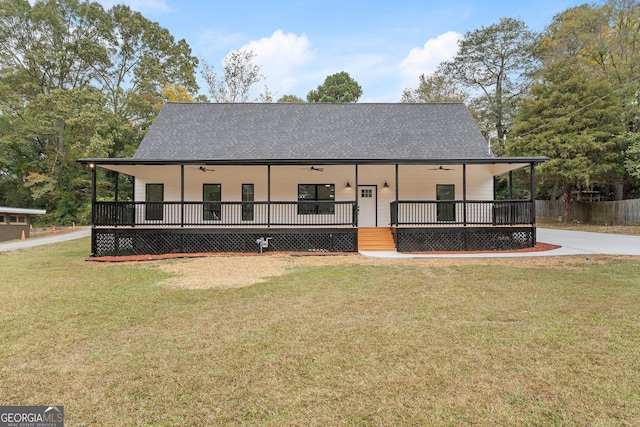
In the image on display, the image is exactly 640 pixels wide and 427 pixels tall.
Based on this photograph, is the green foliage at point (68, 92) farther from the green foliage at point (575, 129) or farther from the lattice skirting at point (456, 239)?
the green foliage at point (575, 129)

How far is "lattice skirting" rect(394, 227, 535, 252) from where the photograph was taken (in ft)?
38.2

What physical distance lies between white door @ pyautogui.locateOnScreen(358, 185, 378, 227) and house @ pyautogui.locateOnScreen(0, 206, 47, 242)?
741 inches

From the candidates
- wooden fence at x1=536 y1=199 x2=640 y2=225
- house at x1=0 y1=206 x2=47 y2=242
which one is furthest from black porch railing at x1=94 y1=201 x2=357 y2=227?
wooden fence at x1=536 y1=199 x2=640 y2=225

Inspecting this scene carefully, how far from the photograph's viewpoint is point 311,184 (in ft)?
46.1

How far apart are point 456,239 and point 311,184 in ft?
20.0

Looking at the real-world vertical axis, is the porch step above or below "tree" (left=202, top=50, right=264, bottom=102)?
below

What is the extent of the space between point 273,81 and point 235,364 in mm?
29865

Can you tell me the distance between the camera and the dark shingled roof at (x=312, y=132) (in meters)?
13.4

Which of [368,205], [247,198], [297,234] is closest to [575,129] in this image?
[368,205]

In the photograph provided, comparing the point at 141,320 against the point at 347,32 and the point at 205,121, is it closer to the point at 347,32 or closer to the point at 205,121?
the point at 205,121

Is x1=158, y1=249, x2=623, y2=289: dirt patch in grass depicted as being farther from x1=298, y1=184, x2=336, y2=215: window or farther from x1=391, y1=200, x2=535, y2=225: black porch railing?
x1=298, y1=184, x2=336, y2=215: window

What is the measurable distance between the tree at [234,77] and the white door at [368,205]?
20.0 m

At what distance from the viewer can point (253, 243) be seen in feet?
38.7

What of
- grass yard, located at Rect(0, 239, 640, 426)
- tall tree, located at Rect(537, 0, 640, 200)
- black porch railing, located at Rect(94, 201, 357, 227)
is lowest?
grass yard, located at Rect(0, 239, 640, 426)
